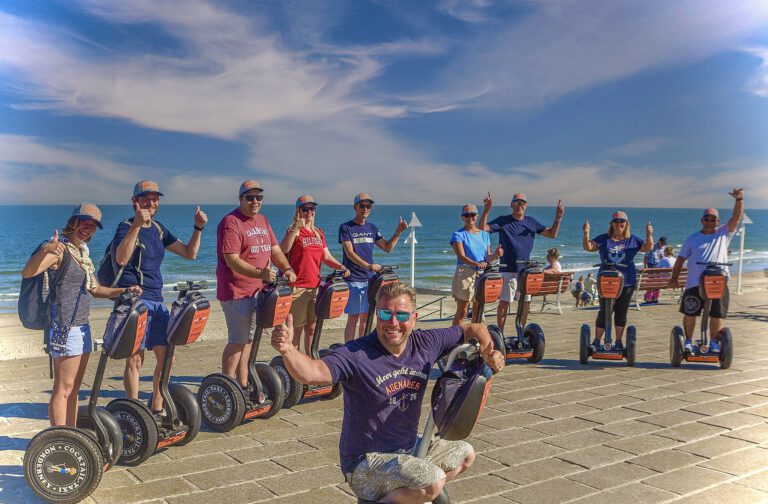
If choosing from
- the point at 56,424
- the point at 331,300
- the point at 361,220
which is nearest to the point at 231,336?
the point at 331,300

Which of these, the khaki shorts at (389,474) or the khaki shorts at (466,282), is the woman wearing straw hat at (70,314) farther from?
the khaki shorts at (466,282)

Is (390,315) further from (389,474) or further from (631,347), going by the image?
(631,347)

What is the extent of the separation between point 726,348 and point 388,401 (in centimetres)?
543

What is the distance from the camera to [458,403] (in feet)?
8.94

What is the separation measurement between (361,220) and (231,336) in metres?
2.19

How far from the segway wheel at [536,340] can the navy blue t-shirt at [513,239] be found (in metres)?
0.77

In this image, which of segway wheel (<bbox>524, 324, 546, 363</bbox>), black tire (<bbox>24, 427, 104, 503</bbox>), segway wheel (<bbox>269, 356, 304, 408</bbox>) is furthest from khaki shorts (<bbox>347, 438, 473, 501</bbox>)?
segway wheel (<bbox>524, 324, 546, 363</bbox>)

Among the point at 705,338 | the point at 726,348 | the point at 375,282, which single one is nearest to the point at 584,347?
the point at 705,338

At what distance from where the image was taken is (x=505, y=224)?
7.84m

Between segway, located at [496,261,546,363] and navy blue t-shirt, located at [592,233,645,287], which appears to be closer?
navy blue t-shirt, located at [592,233,645,287]

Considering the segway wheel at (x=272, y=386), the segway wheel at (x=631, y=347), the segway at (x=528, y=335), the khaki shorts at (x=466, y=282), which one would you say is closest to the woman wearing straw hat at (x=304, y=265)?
the segway wheel at (x=272, y=386)

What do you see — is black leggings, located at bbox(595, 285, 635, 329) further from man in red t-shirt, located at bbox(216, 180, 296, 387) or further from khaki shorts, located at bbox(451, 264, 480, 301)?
man in red t-shirt, located at bbox(216, 180, 296, 387)

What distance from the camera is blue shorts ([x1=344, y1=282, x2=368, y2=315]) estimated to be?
667 centimetres

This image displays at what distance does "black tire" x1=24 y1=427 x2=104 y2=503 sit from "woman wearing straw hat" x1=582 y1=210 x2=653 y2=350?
17.1 feet
